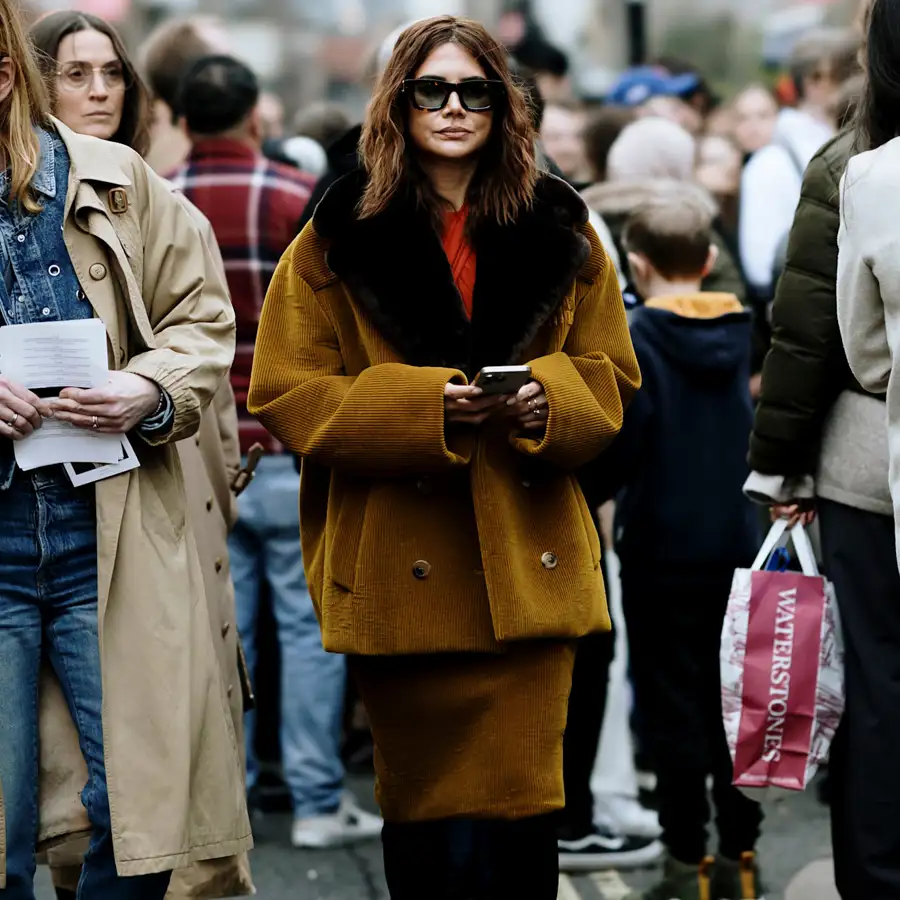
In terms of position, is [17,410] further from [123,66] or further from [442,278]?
[123,66]

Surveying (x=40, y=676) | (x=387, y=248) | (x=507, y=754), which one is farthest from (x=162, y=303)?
(x=507, y=754)

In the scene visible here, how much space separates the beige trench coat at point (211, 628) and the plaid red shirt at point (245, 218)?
1003mm

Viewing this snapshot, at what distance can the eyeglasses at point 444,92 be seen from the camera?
461 cm

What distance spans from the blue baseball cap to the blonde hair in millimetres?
6679

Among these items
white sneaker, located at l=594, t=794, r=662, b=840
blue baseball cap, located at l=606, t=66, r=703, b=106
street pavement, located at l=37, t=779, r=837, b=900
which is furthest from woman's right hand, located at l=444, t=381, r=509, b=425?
blue baseball cap, located at l=606, t=66, r=703, b=106

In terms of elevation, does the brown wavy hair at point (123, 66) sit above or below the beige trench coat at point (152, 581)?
above

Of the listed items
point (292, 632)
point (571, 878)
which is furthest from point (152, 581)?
point (292, 632)

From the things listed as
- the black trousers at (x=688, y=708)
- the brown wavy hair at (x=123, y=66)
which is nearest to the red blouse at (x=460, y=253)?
the brown wavy hair at (x=123, y=66)

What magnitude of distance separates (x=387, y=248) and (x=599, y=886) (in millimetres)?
2240

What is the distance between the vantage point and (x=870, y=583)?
15.3ft

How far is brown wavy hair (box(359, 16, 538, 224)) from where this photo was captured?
4.64 meters

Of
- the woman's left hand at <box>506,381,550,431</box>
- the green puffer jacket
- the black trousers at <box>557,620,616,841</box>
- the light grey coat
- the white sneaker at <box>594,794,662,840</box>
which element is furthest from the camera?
the white sneaker at <box>594,794,662,840</box>

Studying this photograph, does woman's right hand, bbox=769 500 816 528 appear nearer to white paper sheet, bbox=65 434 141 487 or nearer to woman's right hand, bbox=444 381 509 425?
woman's right hand, bbox=444 381 509 425

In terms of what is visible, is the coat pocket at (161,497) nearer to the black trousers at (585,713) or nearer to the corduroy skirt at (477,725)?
the corduroy skirt at (477,725)
